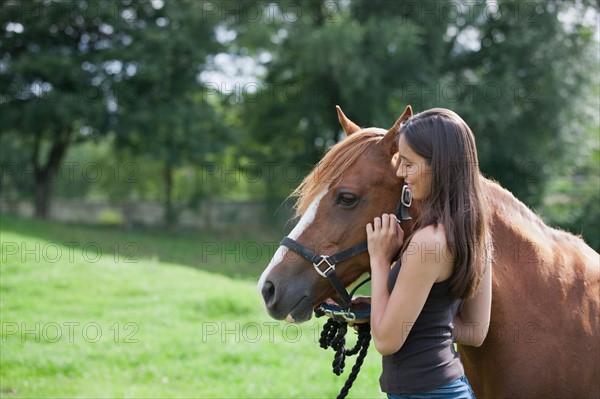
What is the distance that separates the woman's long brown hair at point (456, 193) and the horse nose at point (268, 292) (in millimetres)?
670

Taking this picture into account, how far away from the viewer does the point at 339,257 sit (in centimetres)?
242

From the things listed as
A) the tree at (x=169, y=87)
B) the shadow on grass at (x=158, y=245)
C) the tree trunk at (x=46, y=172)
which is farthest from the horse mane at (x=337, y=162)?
the tree trunk at (x=46, y=172)

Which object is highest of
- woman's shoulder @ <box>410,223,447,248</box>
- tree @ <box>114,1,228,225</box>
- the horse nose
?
woman's shoulder @ <box>410,223,447,248</box>

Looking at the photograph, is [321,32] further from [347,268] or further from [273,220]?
[347,268]

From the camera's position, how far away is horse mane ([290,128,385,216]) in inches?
98.3

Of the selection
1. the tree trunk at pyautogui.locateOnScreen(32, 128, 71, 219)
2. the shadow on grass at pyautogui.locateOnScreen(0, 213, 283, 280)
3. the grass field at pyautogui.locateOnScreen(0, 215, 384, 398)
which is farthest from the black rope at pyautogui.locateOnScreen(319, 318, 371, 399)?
the tree trunk at pyautogui.locateOnScreen(32, 128, 71, 219)

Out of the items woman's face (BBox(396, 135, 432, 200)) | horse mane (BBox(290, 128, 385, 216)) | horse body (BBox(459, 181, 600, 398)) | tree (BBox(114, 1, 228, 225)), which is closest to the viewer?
woman's face (BBox(396, 135, 432, 200))

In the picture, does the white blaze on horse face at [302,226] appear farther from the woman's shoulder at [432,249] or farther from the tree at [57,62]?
the tree at [57,62]

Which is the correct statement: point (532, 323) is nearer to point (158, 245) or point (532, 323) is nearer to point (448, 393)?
point (448, 393)

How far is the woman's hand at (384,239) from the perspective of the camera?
2.21 m

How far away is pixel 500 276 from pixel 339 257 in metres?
0.82

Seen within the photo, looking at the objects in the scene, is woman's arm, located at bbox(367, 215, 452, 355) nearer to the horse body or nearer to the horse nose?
the horse nose

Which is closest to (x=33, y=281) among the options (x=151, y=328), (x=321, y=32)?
(x=151, y=328)

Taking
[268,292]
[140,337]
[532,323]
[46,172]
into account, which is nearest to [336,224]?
[268,292]
